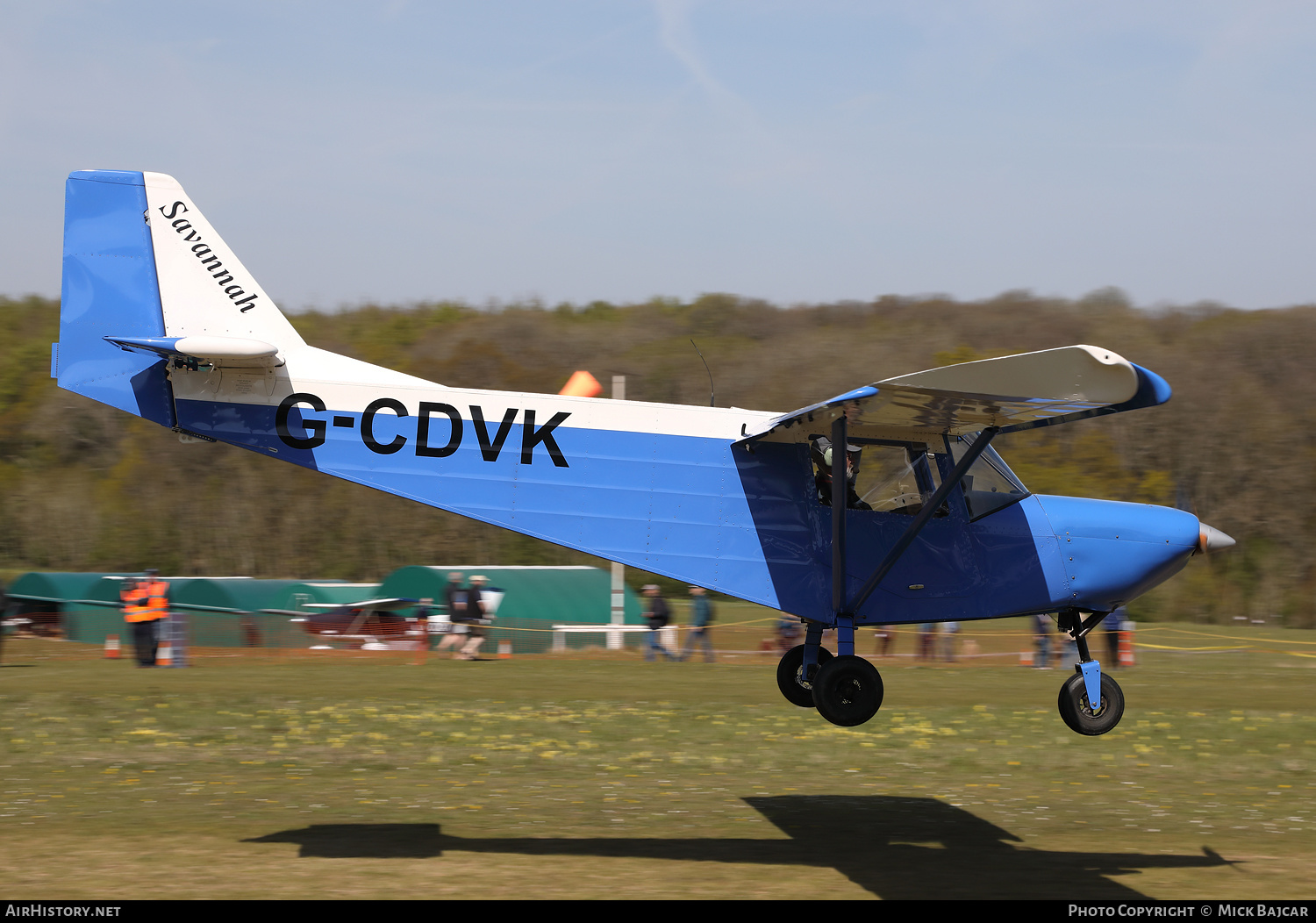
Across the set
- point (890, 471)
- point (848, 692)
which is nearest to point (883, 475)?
point (890, 471)

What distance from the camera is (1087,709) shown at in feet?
37.7

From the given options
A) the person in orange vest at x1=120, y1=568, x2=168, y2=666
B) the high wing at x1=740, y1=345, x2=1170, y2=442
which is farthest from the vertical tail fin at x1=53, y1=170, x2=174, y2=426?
the person in orange vest at x1=120, y1=568, x2=168, y2=666

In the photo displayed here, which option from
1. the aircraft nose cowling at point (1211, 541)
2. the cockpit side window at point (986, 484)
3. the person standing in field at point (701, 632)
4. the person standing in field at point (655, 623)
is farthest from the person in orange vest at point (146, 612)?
the aircraft nose cowling at point (1211, 541)

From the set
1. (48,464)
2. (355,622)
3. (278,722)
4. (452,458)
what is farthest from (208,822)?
(48,464)

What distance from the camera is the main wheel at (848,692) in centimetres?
1116

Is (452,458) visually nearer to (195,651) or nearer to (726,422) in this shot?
(726,422)

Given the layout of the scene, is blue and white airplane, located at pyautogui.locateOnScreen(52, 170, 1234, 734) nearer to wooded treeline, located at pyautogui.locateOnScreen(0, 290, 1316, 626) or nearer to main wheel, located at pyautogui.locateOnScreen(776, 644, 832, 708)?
main wheel, located at pyautogui.locateOnScreen(776, 644, 832, 708)

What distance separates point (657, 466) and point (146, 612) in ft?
49.7

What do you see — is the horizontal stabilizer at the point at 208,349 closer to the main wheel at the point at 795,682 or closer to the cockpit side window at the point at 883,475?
the cockpit side window at the point at 883,475

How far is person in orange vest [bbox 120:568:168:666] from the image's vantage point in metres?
22.6

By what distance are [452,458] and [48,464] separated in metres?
58.8

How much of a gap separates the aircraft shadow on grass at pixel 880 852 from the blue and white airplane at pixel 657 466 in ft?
6.06

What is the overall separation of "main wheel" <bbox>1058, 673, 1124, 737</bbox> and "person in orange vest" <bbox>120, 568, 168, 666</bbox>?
17.0 metres
